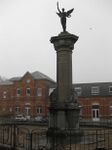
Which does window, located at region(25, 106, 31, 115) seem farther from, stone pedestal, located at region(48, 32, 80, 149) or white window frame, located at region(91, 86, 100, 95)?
stone pedestal, located at region(48, 32, 80, 149)

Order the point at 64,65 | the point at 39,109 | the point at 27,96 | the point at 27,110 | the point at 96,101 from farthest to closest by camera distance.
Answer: the point at 27,96 < the point at 27,110 < the point at 39,109 < the point at 96,101 < the point at 64,65

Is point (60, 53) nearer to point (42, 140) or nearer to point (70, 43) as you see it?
point (70, 43)

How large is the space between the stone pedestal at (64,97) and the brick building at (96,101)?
3022 cm

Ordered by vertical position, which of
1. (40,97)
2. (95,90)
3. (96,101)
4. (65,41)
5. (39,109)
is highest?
(65,41)

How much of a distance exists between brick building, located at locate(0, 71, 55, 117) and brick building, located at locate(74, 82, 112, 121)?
594cm

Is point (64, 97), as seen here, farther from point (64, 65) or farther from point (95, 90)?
point (95, 90)

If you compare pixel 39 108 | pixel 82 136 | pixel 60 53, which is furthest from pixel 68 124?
pixel 39 108

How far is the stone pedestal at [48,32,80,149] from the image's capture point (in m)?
15.0

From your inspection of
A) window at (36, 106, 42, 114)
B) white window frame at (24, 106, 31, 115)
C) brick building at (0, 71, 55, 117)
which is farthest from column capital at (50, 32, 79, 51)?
white window frame at (24, 106, 31, 115)

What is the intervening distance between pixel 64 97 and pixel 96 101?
103ft

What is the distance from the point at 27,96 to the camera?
51000mm

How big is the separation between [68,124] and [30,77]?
121 ft

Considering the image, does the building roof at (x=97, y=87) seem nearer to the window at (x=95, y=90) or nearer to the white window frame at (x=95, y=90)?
the white window frame at (x=95, y=90)

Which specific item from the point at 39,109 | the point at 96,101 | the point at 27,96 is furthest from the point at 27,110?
the point at 96,101
